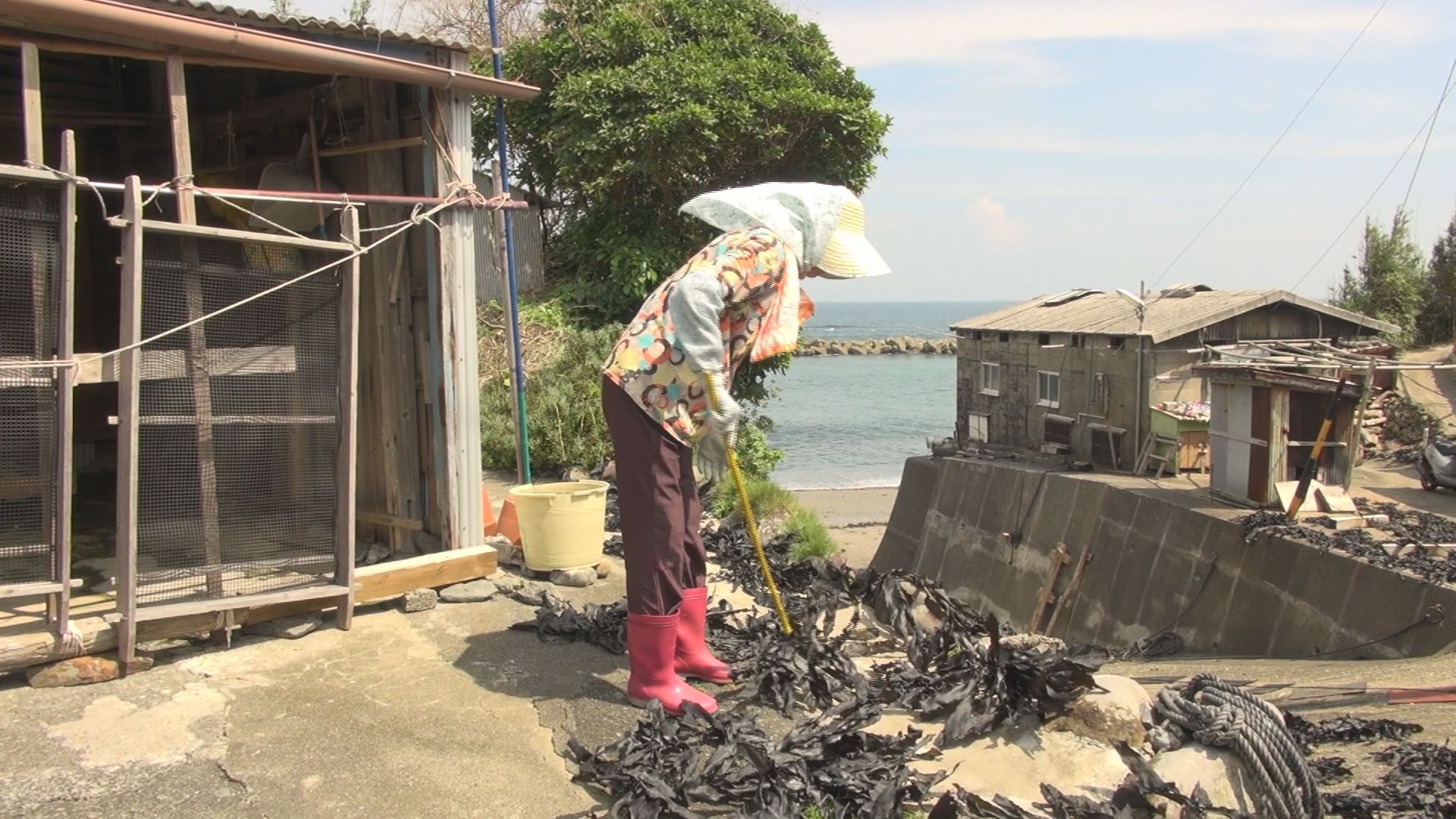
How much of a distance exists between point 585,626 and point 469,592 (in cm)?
88

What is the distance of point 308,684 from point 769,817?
2.24 m

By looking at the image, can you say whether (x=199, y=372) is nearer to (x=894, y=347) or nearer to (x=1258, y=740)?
(x=1258, y=740)

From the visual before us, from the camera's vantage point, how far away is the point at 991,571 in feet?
67.9

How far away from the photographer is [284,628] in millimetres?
5270

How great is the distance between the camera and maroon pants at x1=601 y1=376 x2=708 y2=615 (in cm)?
431

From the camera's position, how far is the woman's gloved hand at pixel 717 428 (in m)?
4.22

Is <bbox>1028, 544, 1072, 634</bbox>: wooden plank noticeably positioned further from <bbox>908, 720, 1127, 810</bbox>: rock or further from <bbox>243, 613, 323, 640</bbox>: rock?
<bbox>243, 613, 323, 640</bbox>: rock

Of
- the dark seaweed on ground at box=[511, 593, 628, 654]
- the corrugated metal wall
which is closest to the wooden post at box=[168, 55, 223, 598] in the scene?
the dark seaweed on ground at box=[511, 593, 628, 654]

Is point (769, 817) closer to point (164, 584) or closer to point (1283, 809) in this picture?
point (1283, 809)

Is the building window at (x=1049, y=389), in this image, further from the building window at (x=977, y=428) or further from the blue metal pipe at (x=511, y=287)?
the blue metal pipe at (x=511, y=287)

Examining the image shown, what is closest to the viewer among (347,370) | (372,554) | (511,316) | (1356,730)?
(347,370)

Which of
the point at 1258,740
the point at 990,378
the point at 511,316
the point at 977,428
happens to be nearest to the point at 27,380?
the point at 511,316

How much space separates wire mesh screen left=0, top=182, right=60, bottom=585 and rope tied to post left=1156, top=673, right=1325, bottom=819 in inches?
177

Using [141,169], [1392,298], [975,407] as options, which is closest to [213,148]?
[141,169]
